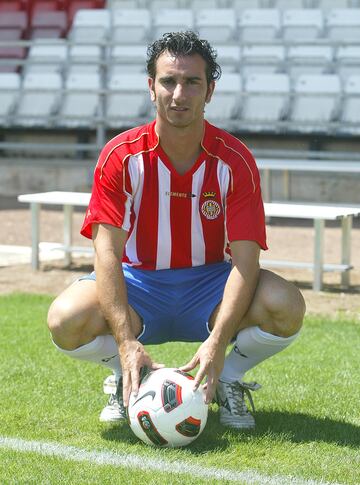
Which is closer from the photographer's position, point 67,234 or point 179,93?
point 179,93

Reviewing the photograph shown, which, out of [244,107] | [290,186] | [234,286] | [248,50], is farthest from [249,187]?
[248,50]

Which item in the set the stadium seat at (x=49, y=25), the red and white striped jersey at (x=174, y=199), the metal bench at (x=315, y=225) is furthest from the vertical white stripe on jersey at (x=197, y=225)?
the stadium seat at (x=49, y=25)

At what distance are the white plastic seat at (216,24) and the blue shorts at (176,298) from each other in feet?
36.0

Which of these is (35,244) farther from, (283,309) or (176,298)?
(283,309)

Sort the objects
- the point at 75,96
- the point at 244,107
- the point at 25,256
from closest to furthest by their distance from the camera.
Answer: the point at 25,256 < the point at 244,107 < the point at 75,96

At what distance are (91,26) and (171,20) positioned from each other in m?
1.27

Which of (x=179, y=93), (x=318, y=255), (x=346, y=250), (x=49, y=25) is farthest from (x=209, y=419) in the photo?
(x=49, y=25)

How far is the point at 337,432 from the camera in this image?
15.1 feet

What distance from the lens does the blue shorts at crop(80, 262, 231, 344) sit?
4.71m

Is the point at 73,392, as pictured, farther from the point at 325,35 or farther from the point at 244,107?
the point at 325,35

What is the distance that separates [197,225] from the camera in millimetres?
4742

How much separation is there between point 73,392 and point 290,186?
8.54 metres

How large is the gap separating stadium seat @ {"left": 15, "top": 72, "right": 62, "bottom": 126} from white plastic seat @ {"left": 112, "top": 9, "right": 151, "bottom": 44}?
4.10ft

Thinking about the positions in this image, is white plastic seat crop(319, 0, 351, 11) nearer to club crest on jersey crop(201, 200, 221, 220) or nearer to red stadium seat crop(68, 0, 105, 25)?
red stadium seat crop(68, 0, 105, 25)
